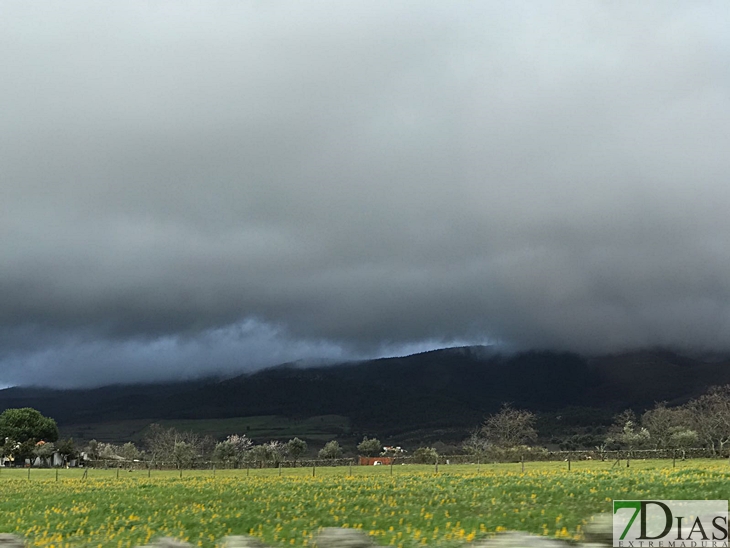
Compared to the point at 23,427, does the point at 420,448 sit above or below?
below

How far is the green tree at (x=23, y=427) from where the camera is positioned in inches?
7549

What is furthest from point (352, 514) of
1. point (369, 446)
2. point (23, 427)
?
point (23, 427)

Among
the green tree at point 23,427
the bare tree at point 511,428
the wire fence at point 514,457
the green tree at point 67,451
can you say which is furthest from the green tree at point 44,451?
the bare tree at point 511,428

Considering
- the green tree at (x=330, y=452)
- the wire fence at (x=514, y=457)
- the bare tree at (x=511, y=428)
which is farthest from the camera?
the bare tree at (x=511, y=428)

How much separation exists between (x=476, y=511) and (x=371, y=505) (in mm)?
5264

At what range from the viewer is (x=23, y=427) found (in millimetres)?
193000

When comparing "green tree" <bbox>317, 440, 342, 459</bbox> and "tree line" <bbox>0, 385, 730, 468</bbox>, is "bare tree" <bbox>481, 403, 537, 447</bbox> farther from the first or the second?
"green tree" <bbox>317, 440, 342, 459</bbox>

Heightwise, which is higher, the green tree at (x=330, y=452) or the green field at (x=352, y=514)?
the green field at (x=352, y=514)

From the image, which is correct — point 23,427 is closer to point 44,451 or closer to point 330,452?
point 44,451

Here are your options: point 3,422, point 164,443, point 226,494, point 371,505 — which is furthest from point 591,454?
point 3,422

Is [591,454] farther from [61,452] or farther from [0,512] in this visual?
[61,452]

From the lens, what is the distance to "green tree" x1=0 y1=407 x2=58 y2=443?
19175 centimetres

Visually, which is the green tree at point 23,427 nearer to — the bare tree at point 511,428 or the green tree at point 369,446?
the green tree at point 369,446

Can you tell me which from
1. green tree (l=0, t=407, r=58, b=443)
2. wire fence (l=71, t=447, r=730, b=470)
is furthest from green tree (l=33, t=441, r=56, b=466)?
wire fence (l=71, t=447, r=730, b=470)
